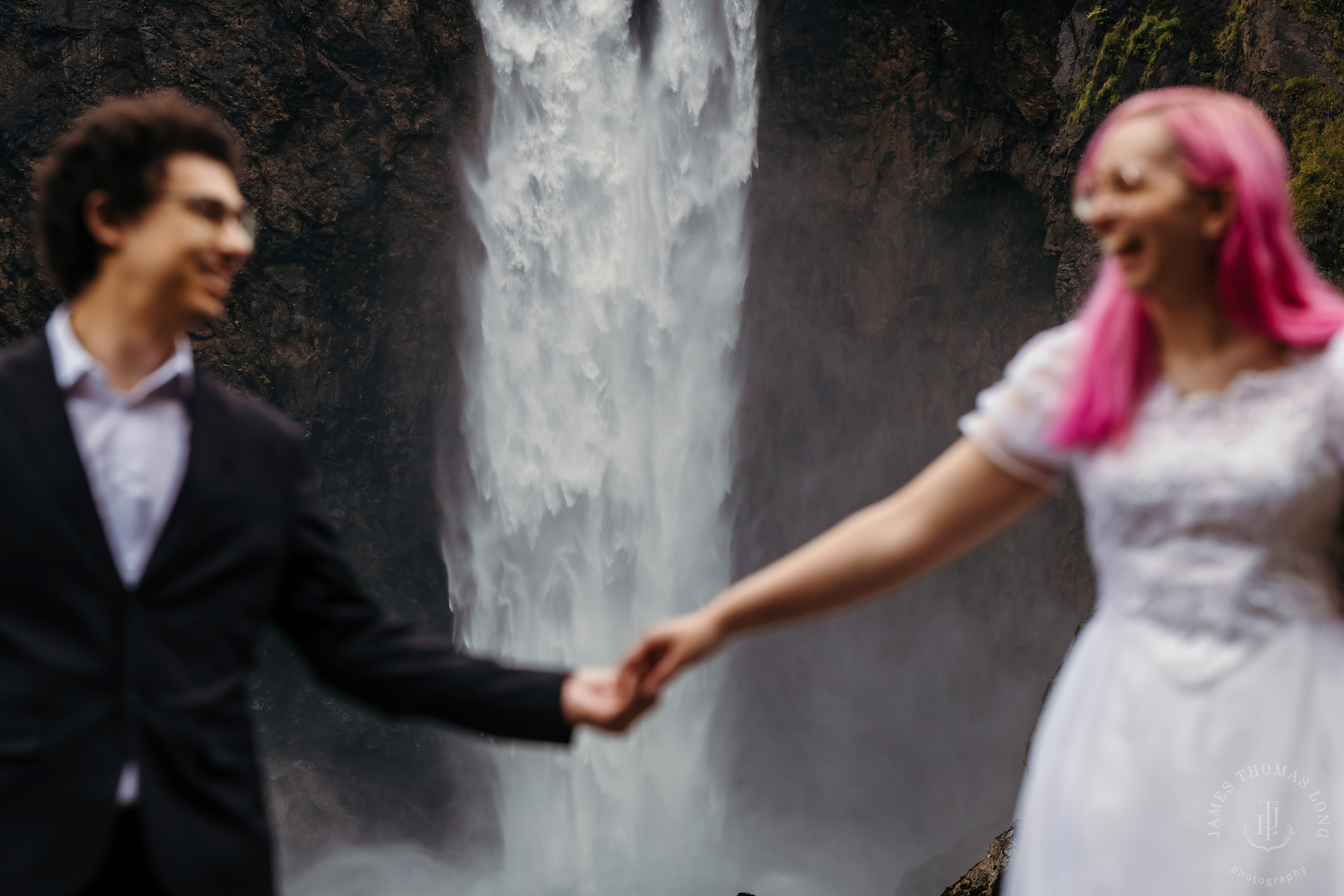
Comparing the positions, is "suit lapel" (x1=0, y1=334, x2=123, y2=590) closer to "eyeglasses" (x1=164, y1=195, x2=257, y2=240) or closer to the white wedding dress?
"eyeglasses" (x1=164, y1=195, x2=257, y2=240)

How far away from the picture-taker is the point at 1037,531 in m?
13.9

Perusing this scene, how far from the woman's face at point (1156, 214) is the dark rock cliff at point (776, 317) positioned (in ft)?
33.8

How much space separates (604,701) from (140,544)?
2.67 feet

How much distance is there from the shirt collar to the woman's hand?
34.4 inches

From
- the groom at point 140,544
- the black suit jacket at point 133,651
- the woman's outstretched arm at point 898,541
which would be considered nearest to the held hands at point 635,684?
the woman's outstretched arm at point 898,541

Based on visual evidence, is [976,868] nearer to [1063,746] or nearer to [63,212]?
[1063,746]

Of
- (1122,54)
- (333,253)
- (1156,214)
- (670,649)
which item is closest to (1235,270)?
(1156,214)

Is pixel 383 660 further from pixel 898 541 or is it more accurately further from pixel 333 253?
pixel 333 253

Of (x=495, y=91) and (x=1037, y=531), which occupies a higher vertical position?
(x=495, y=91)

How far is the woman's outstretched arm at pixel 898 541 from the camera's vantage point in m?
1.73

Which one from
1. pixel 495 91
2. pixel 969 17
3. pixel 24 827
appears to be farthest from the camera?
pixel 495 91

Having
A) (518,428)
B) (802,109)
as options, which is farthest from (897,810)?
(802,109)

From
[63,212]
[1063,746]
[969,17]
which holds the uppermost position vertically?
[969,17]

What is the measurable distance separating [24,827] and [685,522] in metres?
12.9
